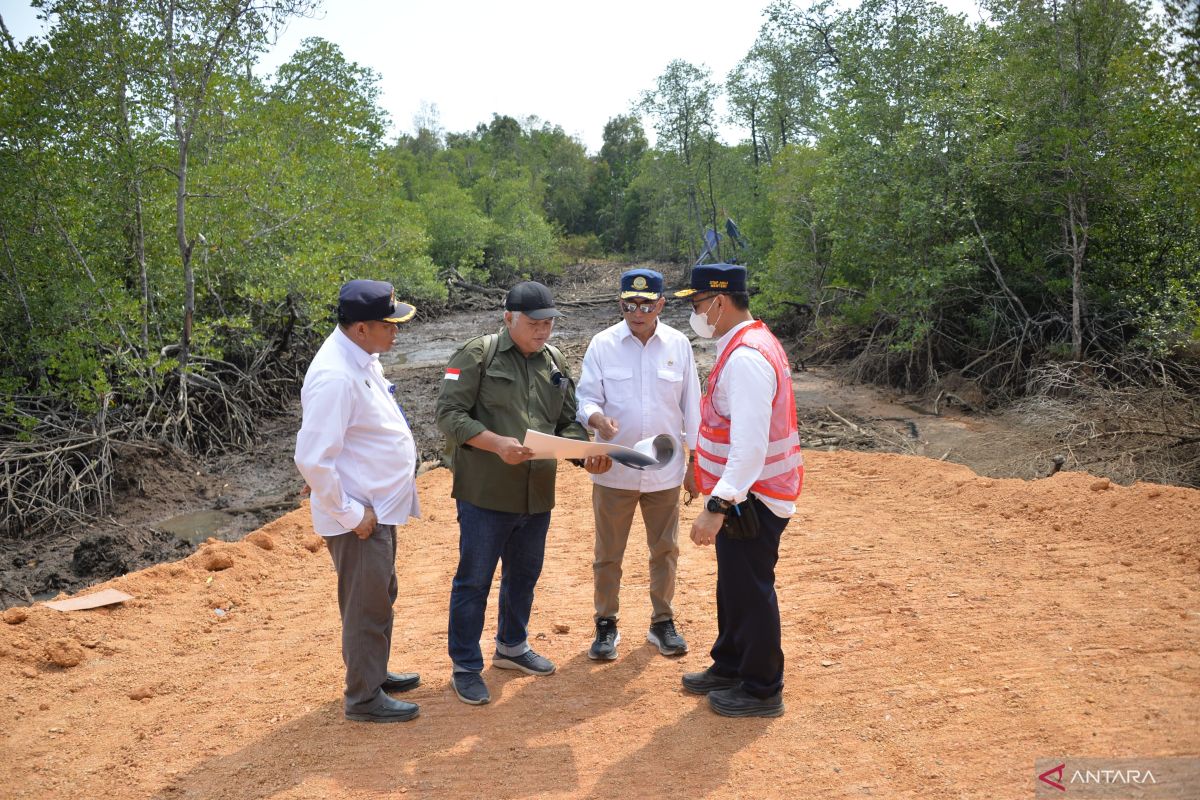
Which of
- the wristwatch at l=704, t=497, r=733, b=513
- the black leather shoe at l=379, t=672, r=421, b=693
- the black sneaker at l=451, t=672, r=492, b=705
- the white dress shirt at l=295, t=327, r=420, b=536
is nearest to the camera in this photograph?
the white dress shirt at l=295, t=327, r=420, b=536

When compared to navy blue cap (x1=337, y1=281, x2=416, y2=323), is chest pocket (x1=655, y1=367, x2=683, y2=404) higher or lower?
lower

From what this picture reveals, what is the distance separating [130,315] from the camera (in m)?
10.8

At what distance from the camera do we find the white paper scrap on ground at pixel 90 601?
569 centimetres

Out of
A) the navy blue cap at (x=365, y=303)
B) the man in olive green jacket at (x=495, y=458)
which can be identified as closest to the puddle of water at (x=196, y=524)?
the man in olive green jacket at (x=495, y=458)

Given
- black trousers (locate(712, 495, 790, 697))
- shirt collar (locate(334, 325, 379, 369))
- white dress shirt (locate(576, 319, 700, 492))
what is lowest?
black trousers (locate(712, 495, 790, 697))

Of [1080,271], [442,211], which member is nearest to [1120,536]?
[1080,271]

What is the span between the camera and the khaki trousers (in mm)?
4543

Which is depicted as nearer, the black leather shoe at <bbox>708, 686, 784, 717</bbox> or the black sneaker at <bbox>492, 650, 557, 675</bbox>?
the black leather shoe at <bbox>708, 686, 784, 717</bbox>

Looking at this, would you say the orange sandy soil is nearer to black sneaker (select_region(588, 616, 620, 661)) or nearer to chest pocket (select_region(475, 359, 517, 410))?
black sneaker (select_region(588, 616, 620, 661))

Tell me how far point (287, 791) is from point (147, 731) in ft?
3.82

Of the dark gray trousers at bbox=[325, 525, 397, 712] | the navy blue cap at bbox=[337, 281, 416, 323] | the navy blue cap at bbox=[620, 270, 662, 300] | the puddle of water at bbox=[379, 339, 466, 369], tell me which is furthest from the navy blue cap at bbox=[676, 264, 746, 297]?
the puddle of water at bbox=[379, 339, 466, 369]

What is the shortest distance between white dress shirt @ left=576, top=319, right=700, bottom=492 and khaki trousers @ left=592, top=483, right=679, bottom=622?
9cm

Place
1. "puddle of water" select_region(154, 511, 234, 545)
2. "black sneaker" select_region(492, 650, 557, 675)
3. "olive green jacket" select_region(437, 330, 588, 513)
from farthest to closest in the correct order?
"puddle of water" select_region(154, 511, 234, 545), "black sneaker" select_region(492, 650, 557, 675), "olive green jacket" select_region(437, 330, 588, 513)

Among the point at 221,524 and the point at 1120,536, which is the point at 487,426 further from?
the point at 221,524
